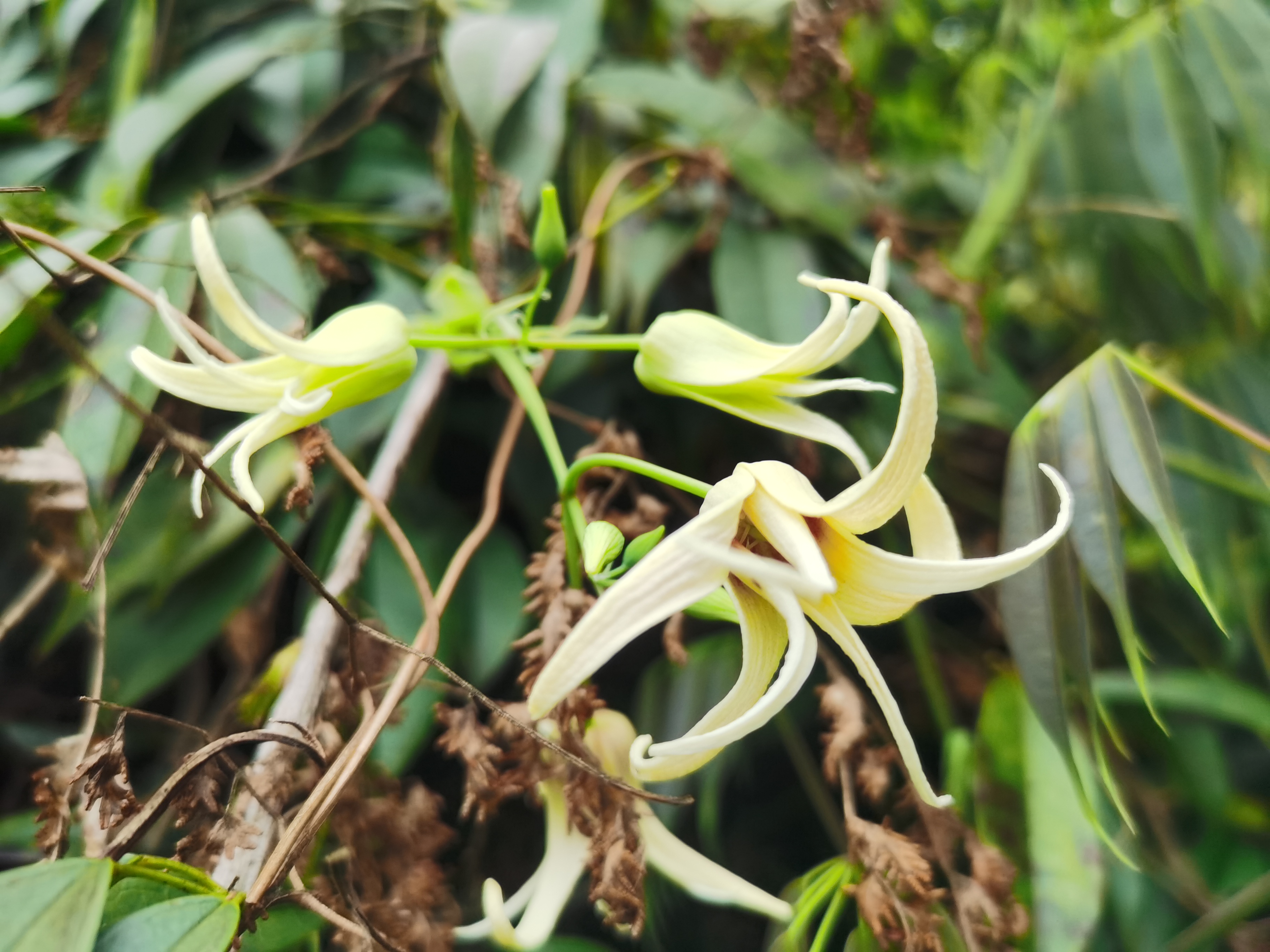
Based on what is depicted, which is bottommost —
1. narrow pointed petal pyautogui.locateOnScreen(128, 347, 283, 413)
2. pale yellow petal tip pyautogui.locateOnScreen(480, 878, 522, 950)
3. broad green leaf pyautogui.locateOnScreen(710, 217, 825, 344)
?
pale yellow petal tip pyautogui.locateOnScreen(480, 878, 522, 950)

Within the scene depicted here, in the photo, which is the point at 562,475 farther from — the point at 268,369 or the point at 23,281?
the point at 23,281

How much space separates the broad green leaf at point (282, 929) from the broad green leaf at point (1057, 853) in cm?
28

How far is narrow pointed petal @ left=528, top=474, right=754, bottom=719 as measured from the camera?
0.20 m

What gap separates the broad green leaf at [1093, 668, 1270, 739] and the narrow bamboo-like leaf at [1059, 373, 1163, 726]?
196 mm

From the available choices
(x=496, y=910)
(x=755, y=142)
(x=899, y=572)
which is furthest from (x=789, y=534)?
(x=755, y=142)

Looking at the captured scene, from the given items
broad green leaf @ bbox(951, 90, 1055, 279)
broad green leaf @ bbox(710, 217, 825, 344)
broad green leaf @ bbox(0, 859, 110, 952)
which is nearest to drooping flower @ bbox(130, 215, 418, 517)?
broad green leaf @ bbox(0, 859, 110, 952)

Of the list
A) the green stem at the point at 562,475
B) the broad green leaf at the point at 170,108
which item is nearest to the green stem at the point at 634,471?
the green stem at the point at 562,475

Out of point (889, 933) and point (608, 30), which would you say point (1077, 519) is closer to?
point (889, 933)

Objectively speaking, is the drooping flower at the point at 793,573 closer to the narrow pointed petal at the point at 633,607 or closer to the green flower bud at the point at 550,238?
the narrow pointed petal at the point at 633,607

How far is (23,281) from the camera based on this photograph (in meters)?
0.35

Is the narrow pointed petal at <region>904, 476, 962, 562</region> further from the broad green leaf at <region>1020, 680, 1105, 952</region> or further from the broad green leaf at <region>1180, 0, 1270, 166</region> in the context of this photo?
the broad green leaf at <region>1180, 0, 1270, 166</region>

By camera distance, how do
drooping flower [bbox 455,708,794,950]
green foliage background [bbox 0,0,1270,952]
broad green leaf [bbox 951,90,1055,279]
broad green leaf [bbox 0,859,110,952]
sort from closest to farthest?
broad green leaf [bbox 0,859,110,952], drooping flower [bbox 455,708,794,950], green foliage background [bbox 0,0,1270,952], broad green leaf [bbox 951,90,1055,279]

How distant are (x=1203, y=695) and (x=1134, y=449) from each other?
26cm

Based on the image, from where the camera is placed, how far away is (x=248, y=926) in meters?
0.23
